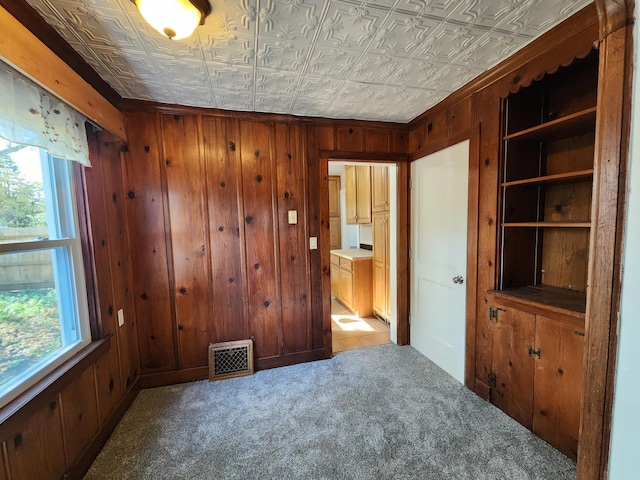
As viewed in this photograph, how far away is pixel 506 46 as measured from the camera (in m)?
1.54

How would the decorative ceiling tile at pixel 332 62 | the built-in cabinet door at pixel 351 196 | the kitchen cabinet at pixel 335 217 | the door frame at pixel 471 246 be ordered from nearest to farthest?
the decorative ceiling tile at pixel 332 62
the door frame at pixel 471 246
the built-in cabinet door at pixel 351 196
the kitchen cabinet at pixel 335 217

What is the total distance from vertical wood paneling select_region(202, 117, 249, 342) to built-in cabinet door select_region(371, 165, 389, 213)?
1810mm

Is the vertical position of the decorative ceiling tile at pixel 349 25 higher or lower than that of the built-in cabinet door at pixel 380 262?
higher

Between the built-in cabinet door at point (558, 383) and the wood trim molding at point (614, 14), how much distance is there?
1.41 metres

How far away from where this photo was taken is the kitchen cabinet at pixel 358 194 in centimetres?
382

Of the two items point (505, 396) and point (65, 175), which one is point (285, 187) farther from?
point (505, 396)

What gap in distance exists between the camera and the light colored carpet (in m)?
1.46

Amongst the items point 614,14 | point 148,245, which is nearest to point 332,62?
point 614,14

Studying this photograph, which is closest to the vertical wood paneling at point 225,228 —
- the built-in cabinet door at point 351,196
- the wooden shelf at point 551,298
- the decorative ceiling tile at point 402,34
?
the decorative ceiling tile at point 402,34

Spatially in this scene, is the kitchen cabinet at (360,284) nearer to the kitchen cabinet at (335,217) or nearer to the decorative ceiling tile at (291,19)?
the kitchen cabinet at (335,217)

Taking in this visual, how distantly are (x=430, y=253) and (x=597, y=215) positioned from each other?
1.89m

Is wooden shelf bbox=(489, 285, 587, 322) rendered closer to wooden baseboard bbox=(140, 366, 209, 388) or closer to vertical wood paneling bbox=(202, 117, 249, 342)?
vertical wood paneling bbox=(202, 117, 249, 342)

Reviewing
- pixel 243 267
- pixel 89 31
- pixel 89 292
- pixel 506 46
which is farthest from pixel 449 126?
pixel 89 292

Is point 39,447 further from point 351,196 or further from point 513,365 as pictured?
point 351,196
